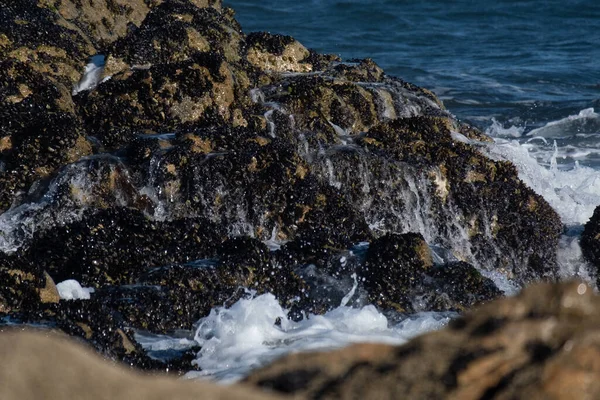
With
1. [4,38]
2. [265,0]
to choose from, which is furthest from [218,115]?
[265,0]

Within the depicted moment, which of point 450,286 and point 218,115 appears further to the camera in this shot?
point 218,115

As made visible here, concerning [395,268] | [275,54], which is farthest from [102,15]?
[395,268]

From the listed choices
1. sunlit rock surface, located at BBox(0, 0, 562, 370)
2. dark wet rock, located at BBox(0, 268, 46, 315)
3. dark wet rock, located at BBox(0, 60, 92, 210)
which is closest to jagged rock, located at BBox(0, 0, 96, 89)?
sunlit rock surface, located at BBox(0, 0, 562, 370)

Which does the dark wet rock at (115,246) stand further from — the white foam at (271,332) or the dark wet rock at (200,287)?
the white foam at (271,332)

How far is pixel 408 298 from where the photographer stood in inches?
252

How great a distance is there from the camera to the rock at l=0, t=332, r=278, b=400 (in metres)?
1.66

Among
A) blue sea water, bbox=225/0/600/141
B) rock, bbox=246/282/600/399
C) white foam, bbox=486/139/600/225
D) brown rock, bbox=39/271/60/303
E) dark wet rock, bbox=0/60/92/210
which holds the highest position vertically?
rock, bbox=246/282/600/399

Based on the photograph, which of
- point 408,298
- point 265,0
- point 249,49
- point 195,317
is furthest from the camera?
point 265,0

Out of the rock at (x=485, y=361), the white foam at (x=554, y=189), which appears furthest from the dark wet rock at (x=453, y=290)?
the rock at (x=485, y=361)

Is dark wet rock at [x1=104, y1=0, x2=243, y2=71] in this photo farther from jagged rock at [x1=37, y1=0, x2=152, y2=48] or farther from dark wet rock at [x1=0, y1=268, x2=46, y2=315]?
dark wet rock at [x1=0, y1=268, x2=46, y2=315]

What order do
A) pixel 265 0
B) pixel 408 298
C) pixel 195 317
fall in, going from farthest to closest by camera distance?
pixel 265 0 < pixel 408 298 < pixel 195 317

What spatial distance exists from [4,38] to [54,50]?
0.57m

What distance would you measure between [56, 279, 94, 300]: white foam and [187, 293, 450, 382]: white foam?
96 cm

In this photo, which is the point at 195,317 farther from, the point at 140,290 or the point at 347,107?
the point at 347,107
